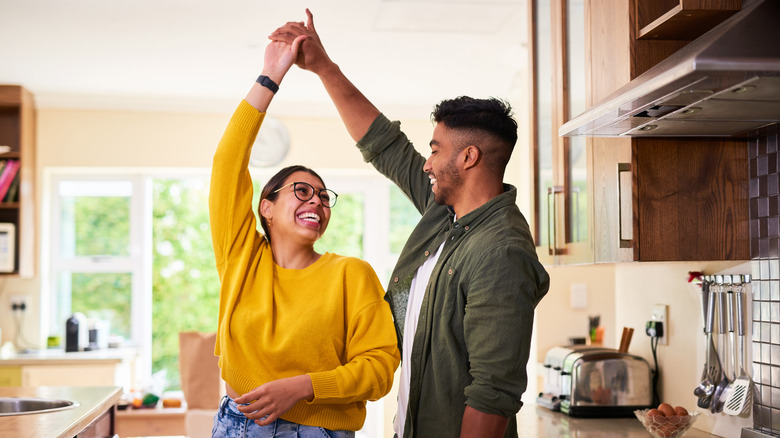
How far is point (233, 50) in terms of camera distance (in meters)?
4.45

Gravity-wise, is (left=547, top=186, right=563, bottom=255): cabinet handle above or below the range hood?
below

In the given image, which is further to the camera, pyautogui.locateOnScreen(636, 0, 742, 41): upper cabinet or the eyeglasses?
the eyeglasses

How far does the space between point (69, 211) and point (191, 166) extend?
1.01 m

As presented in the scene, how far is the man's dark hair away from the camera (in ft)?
5.66

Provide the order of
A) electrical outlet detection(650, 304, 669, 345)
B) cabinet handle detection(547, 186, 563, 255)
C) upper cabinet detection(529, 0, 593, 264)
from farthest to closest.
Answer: electrical outlet detection(650, 304, 669, 345) → cabinet handle detection(547, 186, 563, 255) → upper cabinet detection(529, 0, 593, 264)

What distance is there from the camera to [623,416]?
2594 mm

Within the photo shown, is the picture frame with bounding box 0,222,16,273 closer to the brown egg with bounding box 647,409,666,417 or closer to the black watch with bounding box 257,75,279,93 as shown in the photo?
the black watch with bounding box 257,75,279,93

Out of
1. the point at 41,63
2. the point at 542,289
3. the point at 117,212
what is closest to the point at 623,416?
the point at 542,289

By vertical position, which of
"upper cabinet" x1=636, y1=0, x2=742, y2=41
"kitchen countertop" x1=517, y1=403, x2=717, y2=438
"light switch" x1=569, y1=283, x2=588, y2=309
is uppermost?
"upper cabinet" x1=636, y1=0, x2=742, y2=41

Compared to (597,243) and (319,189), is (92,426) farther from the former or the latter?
(597,243)

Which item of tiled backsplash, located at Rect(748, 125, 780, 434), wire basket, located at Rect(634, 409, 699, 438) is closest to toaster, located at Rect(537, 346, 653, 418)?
wire basket, located at Rect(634, 409, 699, 438)

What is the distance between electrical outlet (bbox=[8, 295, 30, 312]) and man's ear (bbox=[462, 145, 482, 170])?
15.8ft

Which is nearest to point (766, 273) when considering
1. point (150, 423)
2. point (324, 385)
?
point (324, 385)

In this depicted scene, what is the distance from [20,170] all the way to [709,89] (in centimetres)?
510
